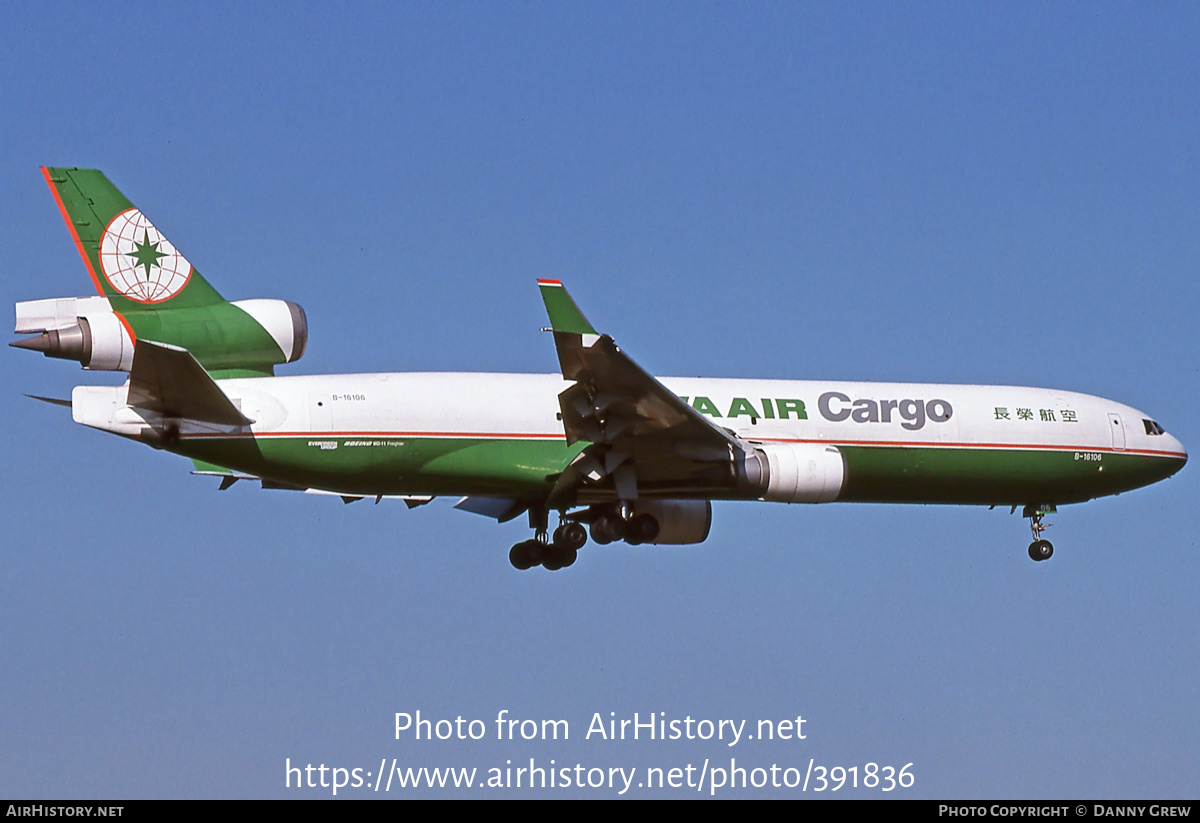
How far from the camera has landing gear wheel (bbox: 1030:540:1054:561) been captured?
33.5m

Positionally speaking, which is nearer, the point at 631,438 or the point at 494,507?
the point at 631,438

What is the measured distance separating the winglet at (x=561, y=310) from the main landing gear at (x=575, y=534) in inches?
188

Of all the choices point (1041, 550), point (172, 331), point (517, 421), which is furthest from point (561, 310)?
point (1041, 550)

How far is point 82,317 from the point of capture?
86.8 feet

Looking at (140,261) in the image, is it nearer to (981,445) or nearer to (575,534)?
(575,534)

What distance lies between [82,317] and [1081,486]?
19789 millimetres

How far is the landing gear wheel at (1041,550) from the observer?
1319 inches

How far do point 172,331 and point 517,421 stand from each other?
613 cm

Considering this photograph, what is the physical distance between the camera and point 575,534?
30484 mm

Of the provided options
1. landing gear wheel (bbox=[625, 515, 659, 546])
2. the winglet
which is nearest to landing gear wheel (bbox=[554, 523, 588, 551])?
landing gear wheel (bbox=[625, 515, 659, 546])

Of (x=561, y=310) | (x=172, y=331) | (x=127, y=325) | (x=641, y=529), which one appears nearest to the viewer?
(x=561, y=310)

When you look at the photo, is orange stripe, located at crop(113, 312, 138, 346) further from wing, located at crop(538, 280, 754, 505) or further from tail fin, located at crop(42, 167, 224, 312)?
wing, located at crop(538, 280, 754, 505)

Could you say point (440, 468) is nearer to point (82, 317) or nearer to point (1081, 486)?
point (82, 317)

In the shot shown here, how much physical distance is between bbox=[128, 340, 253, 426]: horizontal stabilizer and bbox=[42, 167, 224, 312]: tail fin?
7.46 feet
